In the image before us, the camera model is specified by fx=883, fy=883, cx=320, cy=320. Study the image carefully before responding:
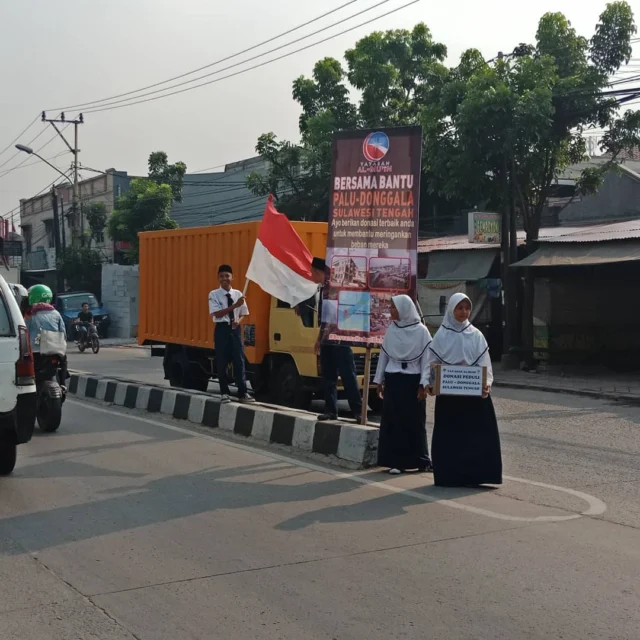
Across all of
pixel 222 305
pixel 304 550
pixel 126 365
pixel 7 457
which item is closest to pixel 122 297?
pixel 126 365

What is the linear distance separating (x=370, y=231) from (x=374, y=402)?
4.28 meters

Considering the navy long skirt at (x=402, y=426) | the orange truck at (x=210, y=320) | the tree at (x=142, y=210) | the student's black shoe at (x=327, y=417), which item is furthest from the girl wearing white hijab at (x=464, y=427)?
the tree at (x=142, y=210)

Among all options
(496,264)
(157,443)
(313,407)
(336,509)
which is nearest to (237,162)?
(496,264)

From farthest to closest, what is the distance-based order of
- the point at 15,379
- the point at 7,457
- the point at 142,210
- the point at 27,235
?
the point at 27,235
the point at 142,210
the point at 7,457
the point at 15,379

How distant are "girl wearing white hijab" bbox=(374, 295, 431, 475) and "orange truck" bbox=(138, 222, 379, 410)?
12.2 ft

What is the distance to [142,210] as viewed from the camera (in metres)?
37.9

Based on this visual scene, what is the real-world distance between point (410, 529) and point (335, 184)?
3960mm

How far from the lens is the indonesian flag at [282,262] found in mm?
9359

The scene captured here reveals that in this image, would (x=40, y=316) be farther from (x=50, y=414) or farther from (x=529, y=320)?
(x=529, y=320)

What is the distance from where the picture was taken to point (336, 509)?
6.44 m

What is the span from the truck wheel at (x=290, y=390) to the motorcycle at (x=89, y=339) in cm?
1682

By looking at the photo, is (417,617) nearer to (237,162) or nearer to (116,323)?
(116,323)

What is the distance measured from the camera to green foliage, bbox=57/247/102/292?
138ft

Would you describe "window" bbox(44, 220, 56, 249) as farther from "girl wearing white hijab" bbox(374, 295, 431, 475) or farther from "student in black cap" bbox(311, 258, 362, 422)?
"girl wearing white hijab" bbox(374, 295, 431, 475)
